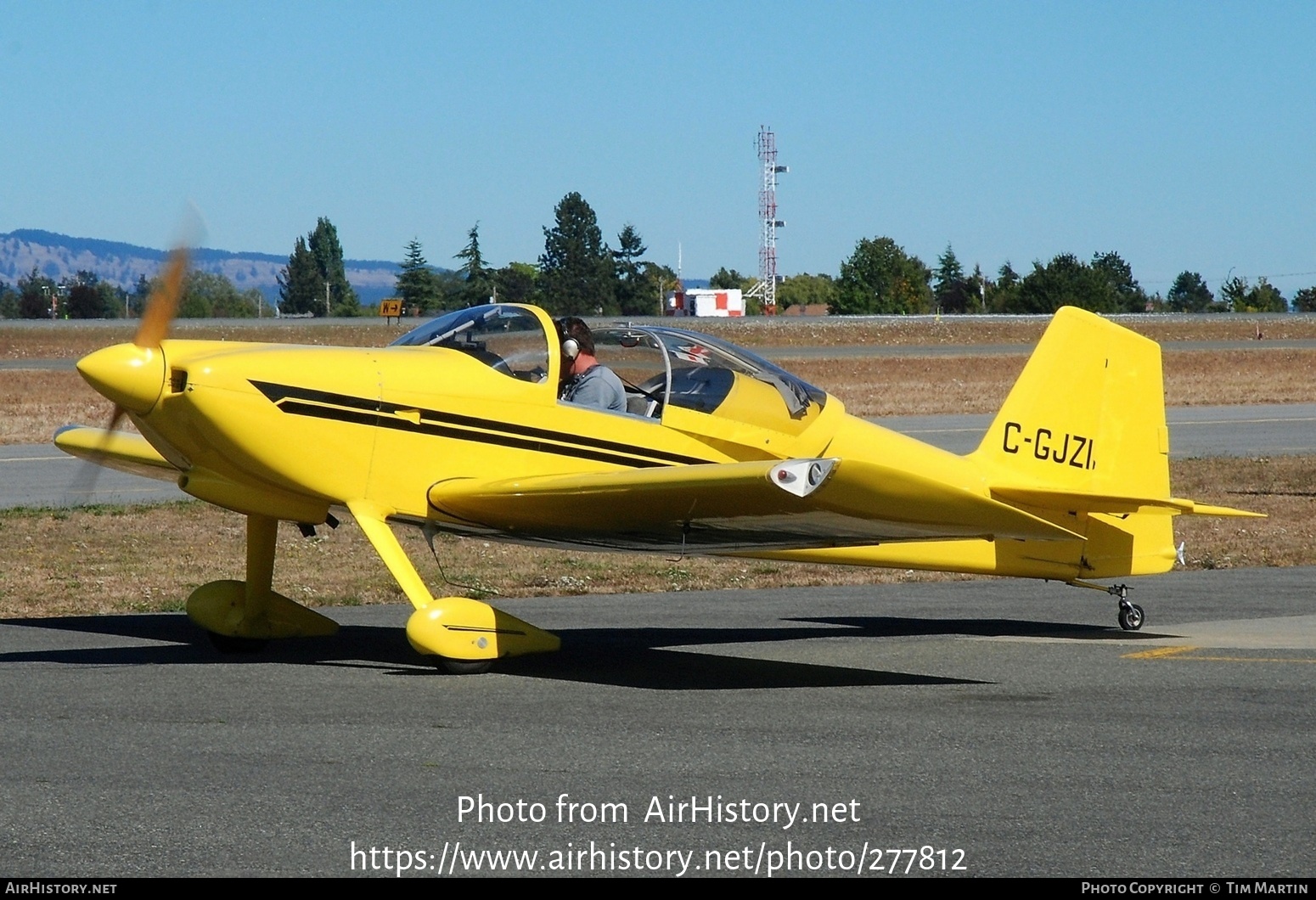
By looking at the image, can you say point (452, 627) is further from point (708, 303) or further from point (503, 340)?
point (708, 303)

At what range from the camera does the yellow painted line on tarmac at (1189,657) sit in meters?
8.74

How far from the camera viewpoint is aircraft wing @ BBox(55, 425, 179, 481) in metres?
9.83

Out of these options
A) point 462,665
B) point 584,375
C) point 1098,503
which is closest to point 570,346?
point 584,375

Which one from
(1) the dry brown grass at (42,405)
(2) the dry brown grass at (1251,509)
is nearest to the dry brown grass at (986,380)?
(2) the dry brown grass at (1251,509)

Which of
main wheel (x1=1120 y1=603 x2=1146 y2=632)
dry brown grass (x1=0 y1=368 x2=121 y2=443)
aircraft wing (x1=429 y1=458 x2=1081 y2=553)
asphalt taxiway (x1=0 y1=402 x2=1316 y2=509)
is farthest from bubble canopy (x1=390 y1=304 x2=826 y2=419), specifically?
dry brown grass (x1=0 y1=368 x2=121 y2=443)

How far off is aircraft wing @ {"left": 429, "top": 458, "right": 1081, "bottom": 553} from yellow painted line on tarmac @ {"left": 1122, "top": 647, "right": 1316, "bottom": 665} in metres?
1.28

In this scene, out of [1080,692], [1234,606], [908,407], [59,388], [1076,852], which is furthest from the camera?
[59,388]

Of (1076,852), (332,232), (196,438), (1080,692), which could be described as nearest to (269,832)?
(1076,852)

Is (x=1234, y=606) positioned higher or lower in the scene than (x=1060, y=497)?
lower

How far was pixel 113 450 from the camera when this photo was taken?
9867 millimetres

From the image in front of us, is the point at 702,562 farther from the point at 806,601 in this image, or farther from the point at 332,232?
the point at 332,232

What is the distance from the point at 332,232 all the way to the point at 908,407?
383 feet

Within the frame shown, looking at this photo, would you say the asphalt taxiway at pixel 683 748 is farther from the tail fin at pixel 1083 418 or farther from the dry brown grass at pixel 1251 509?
the dry brown grass at pixel 1251 509

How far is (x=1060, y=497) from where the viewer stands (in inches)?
374
